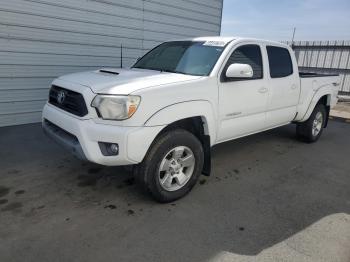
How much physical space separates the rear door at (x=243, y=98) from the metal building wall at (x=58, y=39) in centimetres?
416

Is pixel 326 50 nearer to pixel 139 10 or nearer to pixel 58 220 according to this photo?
pixel 139 10

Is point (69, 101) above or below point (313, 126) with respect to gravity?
above

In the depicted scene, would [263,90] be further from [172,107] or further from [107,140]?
[107,140]

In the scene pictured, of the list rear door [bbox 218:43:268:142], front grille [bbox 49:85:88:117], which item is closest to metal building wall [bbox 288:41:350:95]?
rear door [bbox 218:43:268:142]

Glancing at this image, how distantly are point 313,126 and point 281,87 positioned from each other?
5.65 feet

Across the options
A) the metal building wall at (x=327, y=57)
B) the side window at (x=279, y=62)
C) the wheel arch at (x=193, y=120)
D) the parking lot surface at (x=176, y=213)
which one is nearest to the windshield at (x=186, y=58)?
the wheel arch at (x=193, y=120)

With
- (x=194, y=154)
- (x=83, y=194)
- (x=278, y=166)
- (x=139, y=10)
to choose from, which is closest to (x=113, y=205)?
(x=83, y=194)

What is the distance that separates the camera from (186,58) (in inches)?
Answer: 157

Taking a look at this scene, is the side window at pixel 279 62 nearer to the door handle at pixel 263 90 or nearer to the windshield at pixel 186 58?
the door handle at pixel 263 90

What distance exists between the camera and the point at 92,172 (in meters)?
4.06

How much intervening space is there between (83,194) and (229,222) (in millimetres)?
1690

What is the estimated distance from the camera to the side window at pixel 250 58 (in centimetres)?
396

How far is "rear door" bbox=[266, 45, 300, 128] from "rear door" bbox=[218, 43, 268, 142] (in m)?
0.22

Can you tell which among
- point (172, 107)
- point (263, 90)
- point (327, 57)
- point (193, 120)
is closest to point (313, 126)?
point (263, 90)
